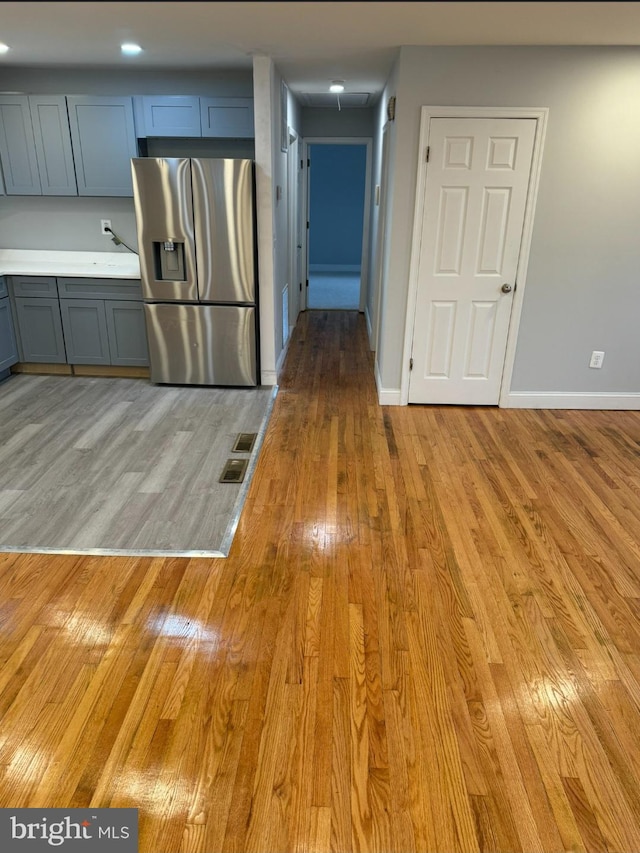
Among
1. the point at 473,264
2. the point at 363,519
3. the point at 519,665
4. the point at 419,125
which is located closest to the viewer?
the point at 519,665

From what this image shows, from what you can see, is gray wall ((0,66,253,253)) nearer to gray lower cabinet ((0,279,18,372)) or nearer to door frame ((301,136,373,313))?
gray lower cabinet ((0,279,18,372))

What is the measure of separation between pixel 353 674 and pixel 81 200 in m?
4.73

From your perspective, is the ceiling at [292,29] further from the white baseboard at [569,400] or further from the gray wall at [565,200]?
the white baseboard at [569,400]

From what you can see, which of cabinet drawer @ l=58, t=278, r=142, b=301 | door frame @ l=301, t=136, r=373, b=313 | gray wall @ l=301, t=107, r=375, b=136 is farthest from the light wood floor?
gray wall @ l=301, t=107, r=375, b=136

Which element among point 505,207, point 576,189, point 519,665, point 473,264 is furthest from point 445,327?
point 519,665

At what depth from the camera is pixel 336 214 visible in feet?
34.6

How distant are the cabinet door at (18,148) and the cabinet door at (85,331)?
1.02 meters

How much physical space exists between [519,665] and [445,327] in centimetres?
276

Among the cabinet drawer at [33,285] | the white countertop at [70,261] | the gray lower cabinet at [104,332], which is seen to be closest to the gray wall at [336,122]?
the white countertop at [70,261]

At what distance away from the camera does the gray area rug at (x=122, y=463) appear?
2.76 meters

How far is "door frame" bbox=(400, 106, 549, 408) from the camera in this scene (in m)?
3.71

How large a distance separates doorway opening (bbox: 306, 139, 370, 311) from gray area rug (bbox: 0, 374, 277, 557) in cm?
565

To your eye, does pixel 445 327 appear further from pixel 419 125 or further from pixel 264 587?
pixel 264 587

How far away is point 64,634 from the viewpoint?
2141mm
